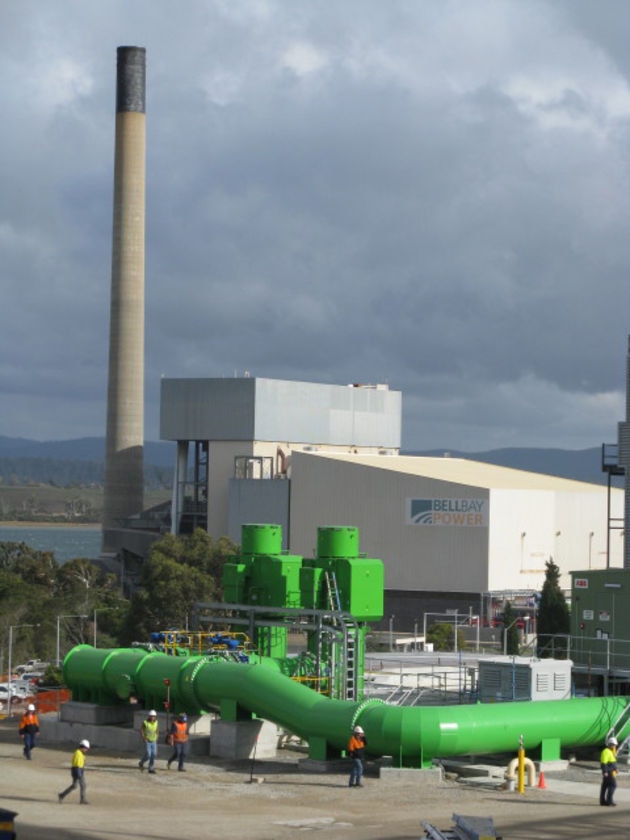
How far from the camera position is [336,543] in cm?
4862

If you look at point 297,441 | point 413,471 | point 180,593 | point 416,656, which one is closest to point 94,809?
point 416,656

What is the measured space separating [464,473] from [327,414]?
620 inches

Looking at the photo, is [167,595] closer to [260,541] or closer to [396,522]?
[396,522]

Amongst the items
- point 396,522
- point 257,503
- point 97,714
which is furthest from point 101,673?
point 257,503

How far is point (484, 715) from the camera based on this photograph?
132 ft

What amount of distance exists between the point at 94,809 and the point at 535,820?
9149 mm

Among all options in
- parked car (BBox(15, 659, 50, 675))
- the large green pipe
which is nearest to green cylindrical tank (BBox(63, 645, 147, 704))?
the large green pipe

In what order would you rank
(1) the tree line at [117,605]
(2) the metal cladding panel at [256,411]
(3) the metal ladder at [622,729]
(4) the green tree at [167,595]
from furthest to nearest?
(2) the metal cladding panel at [256,411], (4) the green tree at [167,595], (1) the tree line at [117,605], (3) the metal ladder at [622,729]

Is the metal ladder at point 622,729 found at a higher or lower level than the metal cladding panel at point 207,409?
lower

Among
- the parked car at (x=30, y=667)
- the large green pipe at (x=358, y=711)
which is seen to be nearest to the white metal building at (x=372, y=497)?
the parked car at (x=30, y=667)

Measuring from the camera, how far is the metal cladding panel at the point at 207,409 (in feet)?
380

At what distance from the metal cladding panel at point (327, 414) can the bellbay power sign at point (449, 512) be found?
16.2 metres

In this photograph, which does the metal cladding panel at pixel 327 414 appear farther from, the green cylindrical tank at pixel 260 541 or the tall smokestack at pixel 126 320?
the green cylindrical tank at pixel 260 541

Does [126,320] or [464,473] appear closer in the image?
[464,473]
